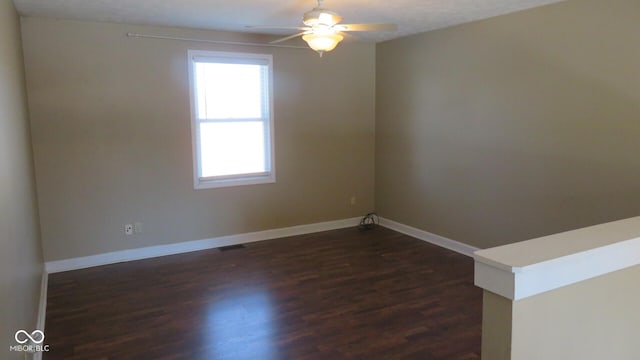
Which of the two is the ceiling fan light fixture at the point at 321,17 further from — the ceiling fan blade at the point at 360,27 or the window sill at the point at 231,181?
the window sill at the point at 231,181

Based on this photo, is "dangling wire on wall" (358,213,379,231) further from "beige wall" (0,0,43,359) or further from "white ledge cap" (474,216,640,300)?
"white ledge cap" (474,216,640,300)

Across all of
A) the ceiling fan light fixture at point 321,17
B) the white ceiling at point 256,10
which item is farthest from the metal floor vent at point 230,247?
the ceiling fan light fixture at point 321,17

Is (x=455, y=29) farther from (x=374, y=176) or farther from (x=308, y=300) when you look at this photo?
(x=308, y=300)

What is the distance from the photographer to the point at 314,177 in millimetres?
5715

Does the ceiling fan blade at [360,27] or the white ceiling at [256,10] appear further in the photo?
the white ceiling at [256,10]

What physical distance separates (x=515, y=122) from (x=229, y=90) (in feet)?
9.75

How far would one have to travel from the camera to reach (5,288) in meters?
1.76

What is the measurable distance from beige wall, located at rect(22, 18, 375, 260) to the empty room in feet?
0.07

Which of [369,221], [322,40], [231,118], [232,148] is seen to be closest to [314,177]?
[369,221]

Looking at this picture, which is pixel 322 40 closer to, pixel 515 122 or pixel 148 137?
pixel 515 122

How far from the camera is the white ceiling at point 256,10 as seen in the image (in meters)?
3.61

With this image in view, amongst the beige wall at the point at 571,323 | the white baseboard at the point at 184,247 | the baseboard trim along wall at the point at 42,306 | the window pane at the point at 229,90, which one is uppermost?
the window pane at the point at 229,90

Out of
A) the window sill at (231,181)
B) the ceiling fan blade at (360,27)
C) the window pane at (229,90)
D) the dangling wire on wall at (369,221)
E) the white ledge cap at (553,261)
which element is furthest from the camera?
the dangling wire on wall at (369,221)

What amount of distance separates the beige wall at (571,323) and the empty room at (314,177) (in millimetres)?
10
